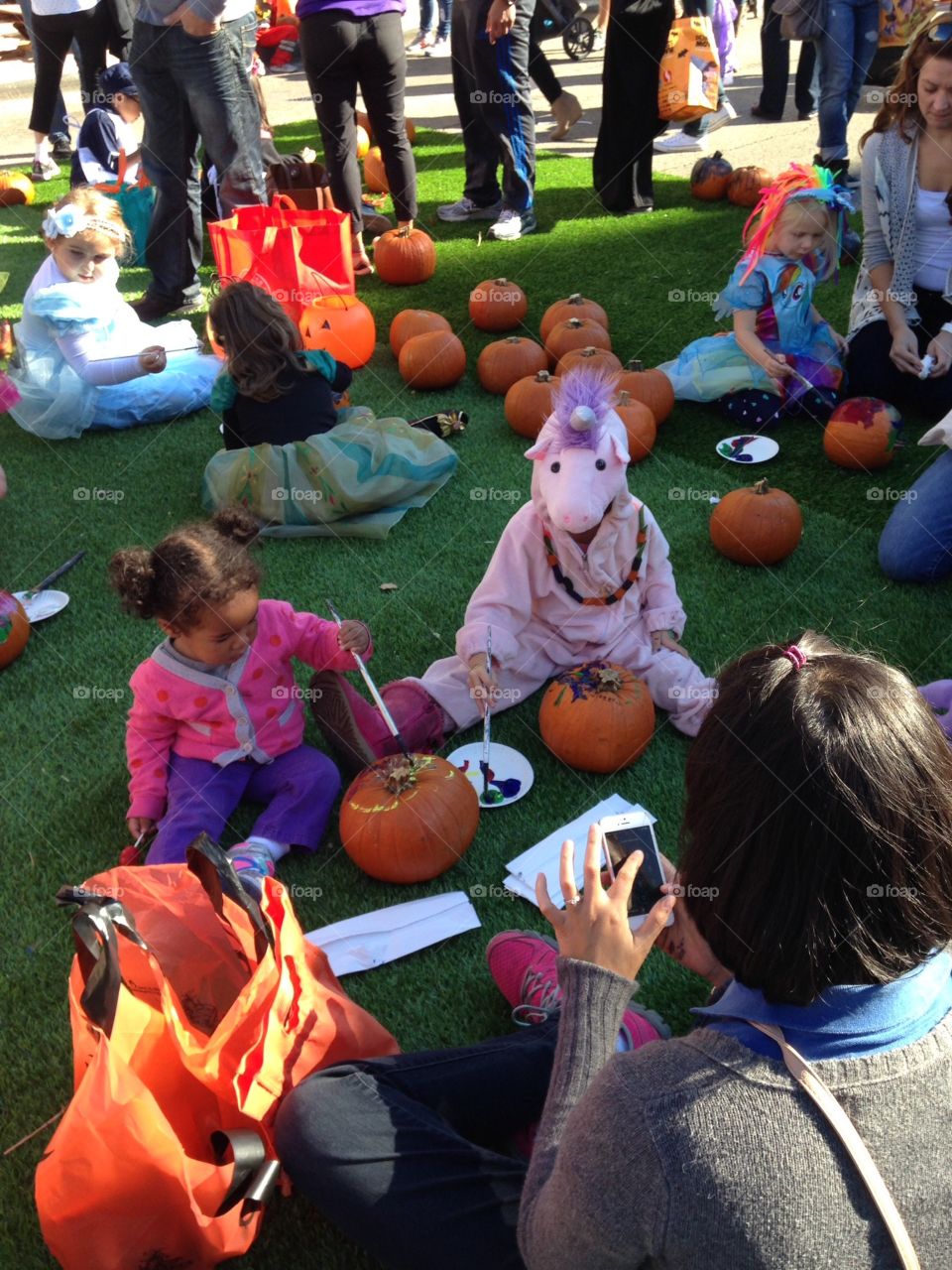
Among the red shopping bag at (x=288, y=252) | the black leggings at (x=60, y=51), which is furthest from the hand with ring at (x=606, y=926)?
the black leggings at (x=60, y=51)

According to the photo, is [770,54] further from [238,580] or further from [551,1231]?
[551,1231]

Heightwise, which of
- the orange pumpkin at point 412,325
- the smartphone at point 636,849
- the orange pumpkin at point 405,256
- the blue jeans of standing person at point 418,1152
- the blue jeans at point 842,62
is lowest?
the blue jeans of standing person at point 418,1152

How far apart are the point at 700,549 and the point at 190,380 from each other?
8.41 feet

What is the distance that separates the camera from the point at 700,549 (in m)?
3.73

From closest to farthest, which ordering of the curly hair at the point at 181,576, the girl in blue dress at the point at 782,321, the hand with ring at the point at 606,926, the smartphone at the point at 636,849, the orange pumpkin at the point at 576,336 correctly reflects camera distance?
the hand with ring at the point at 606,926 → the smartphone at the point at 636,849 → the curly hair at the point at 181,576 → the girl in blue dress at the point at 782,321 → the orange pumpkin at the point at 576,336

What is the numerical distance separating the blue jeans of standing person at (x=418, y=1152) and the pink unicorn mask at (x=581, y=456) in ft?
4.55

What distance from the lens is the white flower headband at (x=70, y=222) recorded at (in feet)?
14.6

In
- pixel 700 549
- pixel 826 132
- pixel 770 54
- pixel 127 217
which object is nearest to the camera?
pixel 700 549

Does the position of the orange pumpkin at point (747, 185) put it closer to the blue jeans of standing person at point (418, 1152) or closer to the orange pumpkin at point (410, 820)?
the orange pumpkin at point (410, 820)

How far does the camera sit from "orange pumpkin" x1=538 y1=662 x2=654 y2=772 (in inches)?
109

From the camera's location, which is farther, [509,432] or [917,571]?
[509,432]

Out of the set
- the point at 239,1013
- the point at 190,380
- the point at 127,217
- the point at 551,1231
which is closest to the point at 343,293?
the point at 190,380

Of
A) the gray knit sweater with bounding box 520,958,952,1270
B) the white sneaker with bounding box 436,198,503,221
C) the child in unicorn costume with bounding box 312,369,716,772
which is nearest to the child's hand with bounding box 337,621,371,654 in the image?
the child in unicorn costume with bounding box 312,369,716,772

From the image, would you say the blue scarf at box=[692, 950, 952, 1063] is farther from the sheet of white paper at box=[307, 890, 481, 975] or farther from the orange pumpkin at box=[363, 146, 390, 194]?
the orange pumpkin at box=[363, 146, 390, 194]
